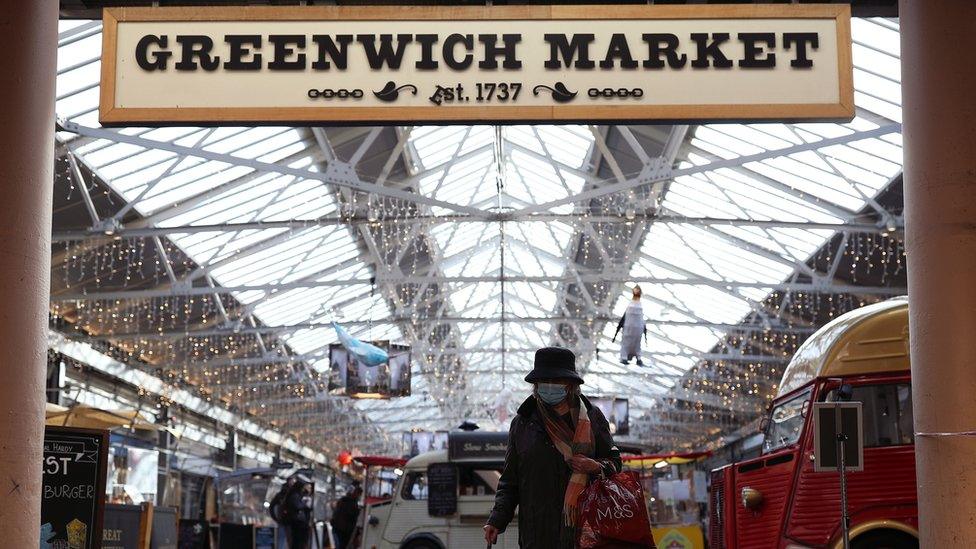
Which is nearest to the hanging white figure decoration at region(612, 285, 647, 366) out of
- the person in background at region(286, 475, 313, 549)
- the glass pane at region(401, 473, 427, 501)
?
the glass pane at region(401, 473, 427, 501)

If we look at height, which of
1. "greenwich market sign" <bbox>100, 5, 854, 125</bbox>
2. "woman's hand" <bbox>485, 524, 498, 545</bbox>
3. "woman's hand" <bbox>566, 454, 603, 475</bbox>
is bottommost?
"woman's hand" <bbox>485, 524, 498, 545</bbox>

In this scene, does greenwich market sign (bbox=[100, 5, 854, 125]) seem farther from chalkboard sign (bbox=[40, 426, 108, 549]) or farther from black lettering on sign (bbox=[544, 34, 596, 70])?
chalkboard sign (bbox=[40, 426, 108, 549])

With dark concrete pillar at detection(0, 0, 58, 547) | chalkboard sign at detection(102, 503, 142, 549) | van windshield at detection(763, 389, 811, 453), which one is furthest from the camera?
chalkboard sign at detection(102, 503, 142, 549)

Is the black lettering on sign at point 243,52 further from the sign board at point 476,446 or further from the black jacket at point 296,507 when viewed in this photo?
the black jacket at point 296,507

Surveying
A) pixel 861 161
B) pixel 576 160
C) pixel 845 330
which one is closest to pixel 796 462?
pixel 845 330

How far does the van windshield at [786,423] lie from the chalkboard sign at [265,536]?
11.6 meters

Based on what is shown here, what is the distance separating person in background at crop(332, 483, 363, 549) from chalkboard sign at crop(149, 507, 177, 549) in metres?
7.45

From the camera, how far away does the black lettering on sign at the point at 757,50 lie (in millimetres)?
6027

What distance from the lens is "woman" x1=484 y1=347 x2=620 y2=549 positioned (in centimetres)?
600

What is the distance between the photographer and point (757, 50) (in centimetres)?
606

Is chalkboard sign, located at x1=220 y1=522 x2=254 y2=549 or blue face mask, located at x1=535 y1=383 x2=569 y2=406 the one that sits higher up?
blue face mask, located at x1=535 y1=383 x2=569 y2=406

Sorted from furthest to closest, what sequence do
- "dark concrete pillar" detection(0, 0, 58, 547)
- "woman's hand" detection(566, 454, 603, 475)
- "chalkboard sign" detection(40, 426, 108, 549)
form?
"chalkboard sign" detection(40, 426, 108, 549) < "woman's hand" detection(566, 454, 603, 475) < "dark concrete pillar" detection(0, 0, 58, 547)

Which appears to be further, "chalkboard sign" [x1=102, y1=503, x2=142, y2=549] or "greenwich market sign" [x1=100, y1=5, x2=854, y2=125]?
"chalkboard sign" [x1=102, y1=503, x2=142, y2=549]

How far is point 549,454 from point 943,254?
6.65 ft
